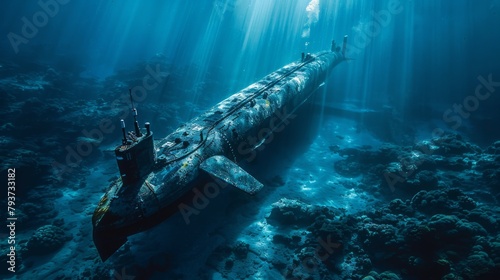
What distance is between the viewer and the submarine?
7.00 meters

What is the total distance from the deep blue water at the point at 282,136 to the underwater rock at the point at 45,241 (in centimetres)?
19

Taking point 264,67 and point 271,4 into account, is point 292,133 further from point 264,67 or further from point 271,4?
point 271,4

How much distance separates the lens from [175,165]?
838cm

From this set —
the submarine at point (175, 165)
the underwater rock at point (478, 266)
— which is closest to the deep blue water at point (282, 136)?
the underwater rock at point (478, 266)

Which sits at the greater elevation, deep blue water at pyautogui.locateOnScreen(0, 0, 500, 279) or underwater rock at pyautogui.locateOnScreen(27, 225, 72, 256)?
deep blue water at pyautogui.locateOnScreen(0, 0, 500, 279)

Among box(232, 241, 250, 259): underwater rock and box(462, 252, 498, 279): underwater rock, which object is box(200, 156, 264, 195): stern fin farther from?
box(462, 252, 498, 279): underwater rock

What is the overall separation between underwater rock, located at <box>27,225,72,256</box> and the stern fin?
269 inches

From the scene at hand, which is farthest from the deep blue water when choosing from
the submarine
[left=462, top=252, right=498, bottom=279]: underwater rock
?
the submarine

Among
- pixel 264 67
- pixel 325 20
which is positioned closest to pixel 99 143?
pixel 264 67

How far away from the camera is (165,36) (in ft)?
178

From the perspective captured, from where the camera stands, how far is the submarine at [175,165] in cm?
700

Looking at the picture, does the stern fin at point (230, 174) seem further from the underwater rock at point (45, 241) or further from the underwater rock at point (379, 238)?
the underwater rock at point (45, 241)

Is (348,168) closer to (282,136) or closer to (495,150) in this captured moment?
(282,136)

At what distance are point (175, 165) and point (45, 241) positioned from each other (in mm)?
6410
